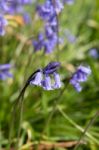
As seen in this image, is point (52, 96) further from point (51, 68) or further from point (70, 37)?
point (51, 68)

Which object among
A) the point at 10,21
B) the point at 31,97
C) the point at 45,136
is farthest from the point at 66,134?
the point at 10,21

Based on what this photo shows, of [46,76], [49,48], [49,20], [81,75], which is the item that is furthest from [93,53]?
[46,76]

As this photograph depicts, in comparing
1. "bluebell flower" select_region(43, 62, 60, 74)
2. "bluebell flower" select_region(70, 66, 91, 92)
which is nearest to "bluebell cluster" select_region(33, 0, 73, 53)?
"bluebell flower" select_region(70, 66, 91, 92)

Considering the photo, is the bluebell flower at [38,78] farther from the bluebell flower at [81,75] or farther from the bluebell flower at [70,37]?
the bluebell flower at [70,37]

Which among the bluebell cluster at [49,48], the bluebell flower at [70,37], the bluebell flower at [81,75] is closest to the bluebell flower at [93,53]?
the bluebell flower at [70,37]

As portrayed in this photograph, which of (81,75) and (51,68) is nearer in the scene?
(51,68)

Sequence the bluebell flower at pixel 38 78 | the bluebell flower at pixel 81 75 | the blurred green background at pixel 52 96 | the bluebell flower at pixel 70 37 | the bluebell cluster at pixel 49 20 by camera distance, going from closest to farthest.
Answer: the bluebell flower at pixel 38 78, the bluebell flower at pixel 81 75, the bluebell cluster at pixel 49 20, the blurred green background at pixel 52 96, the bluebell flower at pixel 70 37

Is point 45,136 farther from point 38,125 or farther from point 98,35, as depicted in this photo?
point 98,35

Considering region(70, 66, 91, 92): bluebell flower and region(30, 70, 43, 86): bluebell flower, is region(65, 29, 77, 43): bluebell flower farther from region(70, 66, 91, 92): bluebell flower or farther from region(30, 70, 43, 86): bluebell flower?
region(30, 70, 43, 86): bluebell flower

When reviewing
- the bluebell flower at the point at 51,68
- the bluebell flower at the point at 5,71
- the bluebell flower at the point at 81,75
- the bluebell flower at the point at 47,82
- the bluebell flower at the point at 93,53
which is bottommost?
the bluebell flower at the point at 93,53
